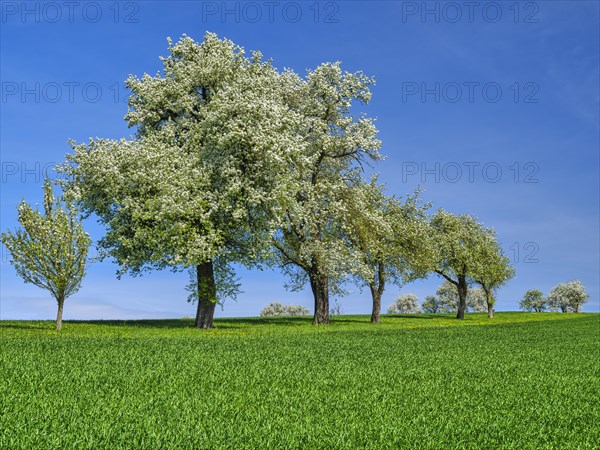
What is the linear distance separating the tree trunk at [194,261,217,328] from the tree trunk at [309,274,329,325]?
10.6m

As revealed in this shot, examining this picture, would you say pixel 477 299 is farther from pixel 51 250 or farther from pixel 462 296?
pixel 51 250

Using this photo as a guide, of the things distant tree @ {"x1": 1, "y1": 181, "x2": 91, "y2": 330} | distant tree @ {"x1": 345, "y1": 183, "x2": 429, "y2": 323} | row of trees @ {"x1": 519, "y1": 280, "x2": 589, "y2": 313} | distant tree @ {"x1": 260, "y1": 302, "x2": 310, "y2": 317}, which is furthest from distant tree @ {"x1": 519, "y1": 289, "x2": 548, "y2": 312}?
distant tree @ {"x1": 1, "y1": 181, "x2": 91, "y2": 330}

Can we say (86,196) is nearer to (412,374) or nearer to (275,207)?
(275,207)

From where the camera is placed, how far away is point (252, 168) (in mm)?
39156

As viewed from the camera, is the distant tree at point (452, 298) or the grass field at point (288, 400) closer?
the grass field at point (288, 400)

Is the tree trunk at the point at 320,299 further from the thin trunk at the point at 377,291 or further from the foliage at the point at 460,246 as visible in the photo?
the foliage at the point at 460,246

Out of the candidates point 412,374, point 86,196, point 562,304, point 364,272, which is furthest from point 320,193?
point 562,304

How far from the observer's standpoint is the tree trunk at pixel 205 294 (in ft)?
133

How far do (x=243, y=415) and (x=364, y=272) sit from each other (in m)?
35.9

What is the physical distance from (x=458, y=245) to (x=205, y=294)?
141 feet

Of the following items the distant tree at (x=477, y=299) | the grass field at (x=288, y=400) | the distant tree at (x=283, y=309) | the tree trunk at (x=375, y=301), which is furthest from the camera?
the distant tree at (x=477, y=299)

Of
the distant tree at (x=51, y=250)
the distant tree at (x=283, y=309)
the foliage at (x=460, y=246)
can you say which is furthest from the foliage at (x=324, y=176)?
the distant tree at (x=283, y=309)

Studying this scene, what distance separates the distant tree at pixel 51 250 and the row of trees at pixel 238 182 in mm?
1551

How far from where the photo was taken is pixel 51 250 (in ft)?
116
